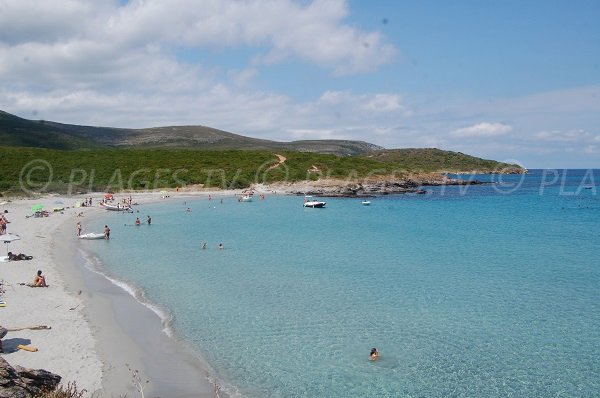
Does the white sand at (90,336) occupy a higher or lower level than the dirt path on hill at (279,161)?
lower

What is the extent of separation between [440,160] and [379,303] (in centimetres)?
13594

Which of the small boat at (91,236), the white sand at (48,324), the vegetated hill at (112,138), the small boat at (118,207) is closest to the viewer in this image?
the white sand at (48,324)

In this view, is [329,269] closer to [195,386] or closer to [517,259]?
[517,259]

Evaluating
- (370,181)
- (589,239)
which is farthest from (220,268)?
(370,181)

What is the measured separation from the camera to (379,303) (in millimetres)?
19953

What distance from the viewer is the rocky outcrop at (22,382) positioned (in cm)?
820

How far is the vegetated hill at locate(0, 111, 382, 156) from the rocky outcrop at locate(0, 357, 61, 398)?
131663 mm

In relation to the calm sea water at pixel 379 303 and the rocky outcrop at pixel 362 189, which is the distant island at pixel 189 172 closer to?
the rocky outcrop at pixel 362 189

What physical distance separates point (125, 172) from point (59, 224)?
44.1 metres

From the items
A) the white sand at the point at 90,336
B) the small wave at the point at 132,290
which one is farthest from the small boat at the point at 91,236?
the white sand at the point at 90,336

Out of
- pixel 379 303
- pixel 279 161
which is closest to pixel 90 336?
pixel 379 303

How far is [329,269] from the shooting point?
26656mm

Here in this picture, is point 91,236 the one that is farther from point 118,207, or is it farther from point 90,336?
point 90,336

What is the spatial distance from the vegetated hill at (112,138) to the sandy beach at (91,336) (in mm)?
118727
